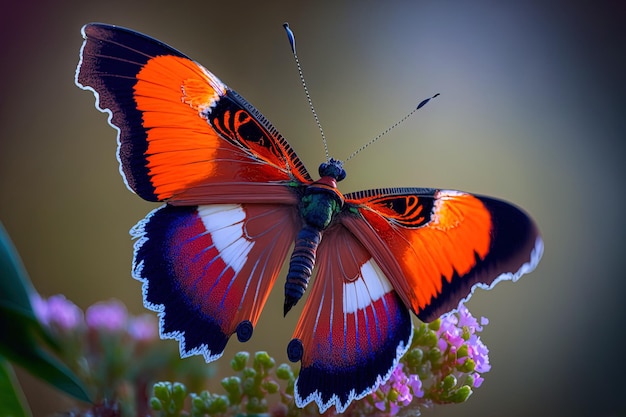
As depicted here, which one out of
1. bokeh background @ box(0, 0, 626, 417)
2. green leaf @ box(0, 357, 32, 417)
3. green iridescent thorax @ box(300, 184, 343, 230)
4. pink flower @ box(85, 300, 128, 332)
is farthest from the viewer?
bokeh background @ box(0, 0, 626, 417)

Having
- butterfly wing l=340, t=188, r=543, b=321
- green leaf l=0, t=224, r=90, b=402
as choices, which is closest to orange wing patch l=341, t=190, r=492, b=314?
butterfly wing l=340, t=188, r=543, b=321

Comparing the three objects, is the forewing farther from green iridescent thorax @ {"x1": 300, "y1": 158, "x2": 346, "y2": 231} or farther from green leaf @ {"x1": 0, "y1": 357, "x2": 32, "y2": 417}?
green leaf @ {"x1": 0, "y1": 357, "x2": 32, "y2": 417}

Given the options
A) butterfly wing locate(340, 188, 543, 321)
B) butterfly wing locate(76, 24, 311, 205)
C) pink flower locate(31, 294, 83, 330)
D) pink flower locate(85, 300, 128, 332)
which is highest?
butterfly wing locate(76, 24, 311, 205)

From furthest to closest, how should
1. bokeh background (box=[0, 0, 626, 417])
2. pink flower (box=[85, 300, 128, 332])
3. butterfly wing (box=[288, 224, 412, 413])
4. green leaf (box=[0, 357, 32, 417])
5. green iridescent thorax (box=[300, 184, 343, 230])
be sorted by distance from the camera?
bokeh background (box=[0, 0, 626, 417])
pink flower (box=[85, 300, 128, 332])
green iridescent thorax (box=[300, 184, 343, 230])
butterfly wing (box=[288, 224, 412, 413])
green leaf (box=[0, 357, 32, 417])

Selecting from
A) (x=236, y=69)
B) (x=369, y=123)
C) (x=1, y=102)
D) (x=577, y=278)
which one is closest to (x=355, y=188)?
(x=369, y=123)

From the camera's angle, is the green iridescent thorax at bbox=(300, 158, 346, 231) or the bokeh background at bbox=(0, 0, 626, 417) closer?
the green iridescent thorax at bbox=(300, 158, 346, 231)

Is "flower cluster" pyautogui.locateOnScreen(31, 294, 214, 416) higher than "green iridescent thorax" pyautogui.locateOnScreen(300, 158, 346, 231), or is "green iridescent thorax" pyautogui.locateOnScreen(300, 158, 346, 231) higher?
"green iridescent thorax" pyautogui.locateOnScreen(300, 158, 346, 231)

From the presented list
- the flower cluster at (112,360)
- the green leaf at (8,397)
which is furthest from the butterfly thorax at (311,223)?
the green leaf at (8,397)

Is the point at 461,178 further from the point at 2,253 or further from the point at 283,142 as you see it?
the point at 2,253
